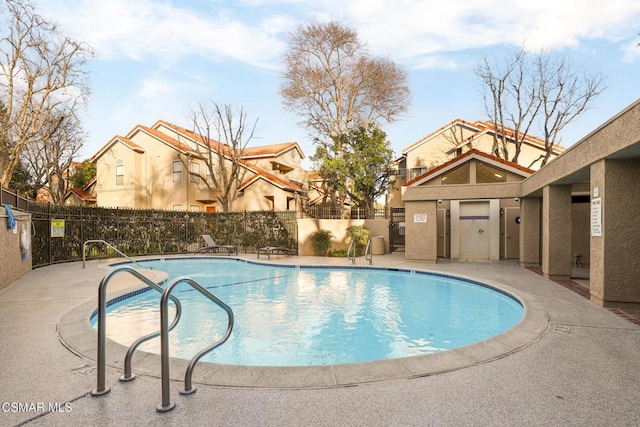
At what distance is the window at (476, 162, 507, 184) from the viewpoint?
1405 centimetres

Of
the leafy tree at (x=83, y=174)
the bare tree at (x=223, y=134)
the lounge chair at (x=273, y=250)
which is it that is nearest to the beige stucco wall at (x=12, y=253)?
the lounge chair at (x=273, y=250)

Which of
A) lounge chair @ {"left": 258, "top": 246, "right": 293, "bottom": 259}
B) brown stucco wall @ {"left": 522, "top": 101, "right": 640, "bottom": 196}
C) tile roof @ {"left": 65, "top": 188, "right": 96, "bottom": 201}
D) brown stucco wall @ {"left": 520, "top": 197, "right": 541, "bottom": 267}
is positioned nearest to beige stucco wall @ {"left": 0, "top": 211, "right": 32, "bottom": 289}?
lounge chair @ {"left": 258, "top": 246, "right": 293, "bottom": 259}

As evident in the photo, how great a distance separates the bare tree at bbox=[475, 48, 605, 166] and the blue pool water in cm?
1761

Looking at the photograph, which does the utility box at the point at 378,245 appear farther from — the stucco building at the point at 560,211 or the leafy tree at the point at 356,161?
the leafy tree at the point at 356,161

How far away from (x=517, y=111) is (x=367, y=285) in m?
20.1

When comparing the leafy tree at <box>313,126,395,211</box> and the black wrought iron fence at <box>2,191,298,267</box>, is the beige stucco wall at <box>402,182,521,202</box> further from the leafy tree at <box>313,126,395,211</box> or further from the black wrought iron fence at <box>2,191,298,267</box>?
the leafy tree at <box>313,126,395,211</box>

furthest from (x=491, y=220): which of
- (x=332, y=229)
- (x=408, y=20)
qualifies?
(x=408, y=20)

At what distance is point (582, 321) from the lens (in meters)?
5.84

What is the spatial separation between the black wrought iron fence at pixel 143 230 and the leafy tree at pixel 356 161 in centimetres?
466

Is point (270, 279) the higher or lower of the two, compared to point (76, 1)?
lower

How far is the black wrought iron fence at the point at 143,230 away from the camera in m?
13.5

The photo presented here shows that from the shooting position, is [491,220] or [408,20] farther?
[491,220]

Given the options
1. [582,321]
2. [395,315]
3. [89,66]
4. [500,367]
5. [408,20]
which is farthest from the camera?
[89,66]

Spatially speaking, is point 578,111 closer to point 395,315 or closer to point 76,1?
point 395,315
